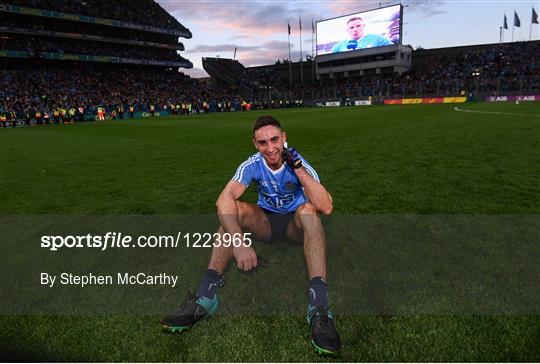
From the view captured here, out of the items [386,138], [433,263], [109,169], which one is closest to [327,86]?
[386,138]

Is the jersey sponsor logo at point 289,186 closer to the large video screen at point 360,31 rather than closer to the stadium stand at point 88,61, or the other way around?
the stadium stand at point 88,61

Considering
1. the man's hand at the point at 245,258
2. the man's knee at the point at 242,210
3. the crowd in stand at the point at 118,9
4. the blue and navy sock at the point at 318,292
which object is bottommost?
the blue and navy sock at the point at 318,292

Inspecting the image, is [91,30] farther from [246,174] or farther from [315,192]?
[315,192]

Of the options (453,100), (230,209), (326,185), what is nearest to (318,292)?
(230,209)

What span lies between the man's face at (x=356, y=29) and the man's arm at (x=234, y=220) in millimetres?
69922

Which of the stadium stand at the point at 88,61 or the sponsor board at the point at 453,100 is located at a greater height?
the stadium stand at the point at 88,61

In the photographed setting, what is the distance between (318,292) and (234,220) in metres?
1.04

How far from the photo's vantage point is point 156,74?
61.6 metres

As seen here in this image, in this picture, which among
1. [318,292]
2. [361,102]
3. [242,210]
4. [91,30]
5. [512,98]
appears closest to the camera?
[318,292]

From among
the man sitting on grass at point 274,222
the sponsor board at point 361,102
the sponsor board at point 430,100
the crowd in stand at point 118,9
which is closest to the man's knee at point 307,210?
the man sitting on grass at point 274,222

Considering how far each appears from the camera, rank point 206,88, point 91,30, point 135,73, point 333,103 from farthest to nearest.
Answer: point 206,88
point 135,73
point 333,103
point 91,30

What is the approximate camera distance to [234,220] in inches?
134

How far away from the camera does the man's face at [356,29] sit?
65562mm

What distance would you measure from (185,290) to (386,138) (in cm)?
1155
